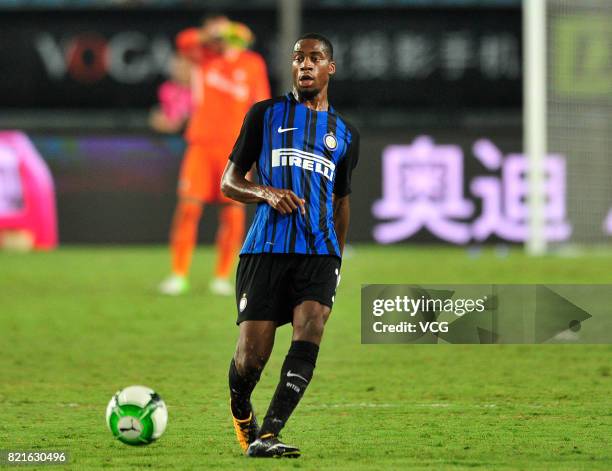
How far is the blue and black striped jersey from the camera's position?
18.0 ft

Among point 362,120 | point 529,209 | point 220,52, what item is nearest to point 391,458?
point 220,52

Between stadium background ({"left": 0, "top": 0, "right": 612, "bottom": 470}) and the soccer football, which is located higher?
stadium background ({"left": 0, "top": 0, "right": 612, "bottom": 470})

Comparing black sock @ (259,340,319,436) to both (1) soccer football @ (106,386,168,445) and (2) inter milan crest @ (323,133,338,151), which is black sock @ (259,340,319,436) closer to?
(1) soccer football @ (106,386,168,445)

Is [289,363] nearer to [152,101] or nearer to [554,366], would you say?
[554,366]

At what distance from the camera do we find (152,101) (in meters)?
19.9

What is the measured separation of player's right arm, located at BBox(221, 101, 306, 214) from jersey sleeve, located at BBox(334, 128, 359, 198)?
276mm

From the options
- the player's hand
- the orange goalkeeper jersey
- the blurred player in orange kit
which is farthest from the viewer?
the orange goalkeeper jersey

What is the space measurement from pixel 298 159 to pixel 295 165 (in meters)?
0.03

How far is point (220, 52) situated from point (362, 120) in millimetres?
6810

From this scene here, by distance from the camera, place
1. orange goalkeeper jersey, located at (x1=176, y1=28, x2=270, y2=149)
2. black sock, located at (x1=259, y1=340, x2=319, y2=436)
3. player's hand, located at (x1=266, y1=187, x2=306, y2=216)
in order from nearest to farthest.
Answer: black sock, located at (x1=259, y1=340, x2=319, y2=436) → player's hand, located at (x1=266, y1=187, x2=306, y2=216) → orange goalkeeper jersey, located at (x1=176, y1=28, x2=270, y2=149)

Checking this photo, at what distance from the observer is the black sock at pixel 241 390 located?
5.48 metres

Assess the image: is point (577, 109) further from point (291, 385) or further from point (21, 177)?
point (291, 385)

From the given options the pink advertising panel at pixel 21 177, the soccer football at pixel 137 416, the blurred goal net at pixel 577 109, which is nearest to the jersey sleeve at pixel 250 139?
the soccer football at pixel 137 416

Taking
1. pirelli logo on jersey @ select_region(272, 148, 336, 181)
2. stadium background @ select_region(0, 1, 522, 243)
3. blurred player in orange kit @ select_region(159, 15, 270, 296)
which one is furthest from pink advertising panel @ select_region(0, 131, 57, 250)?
pirelli logo on jersey @ select_region(272, 148, 336, 181)
